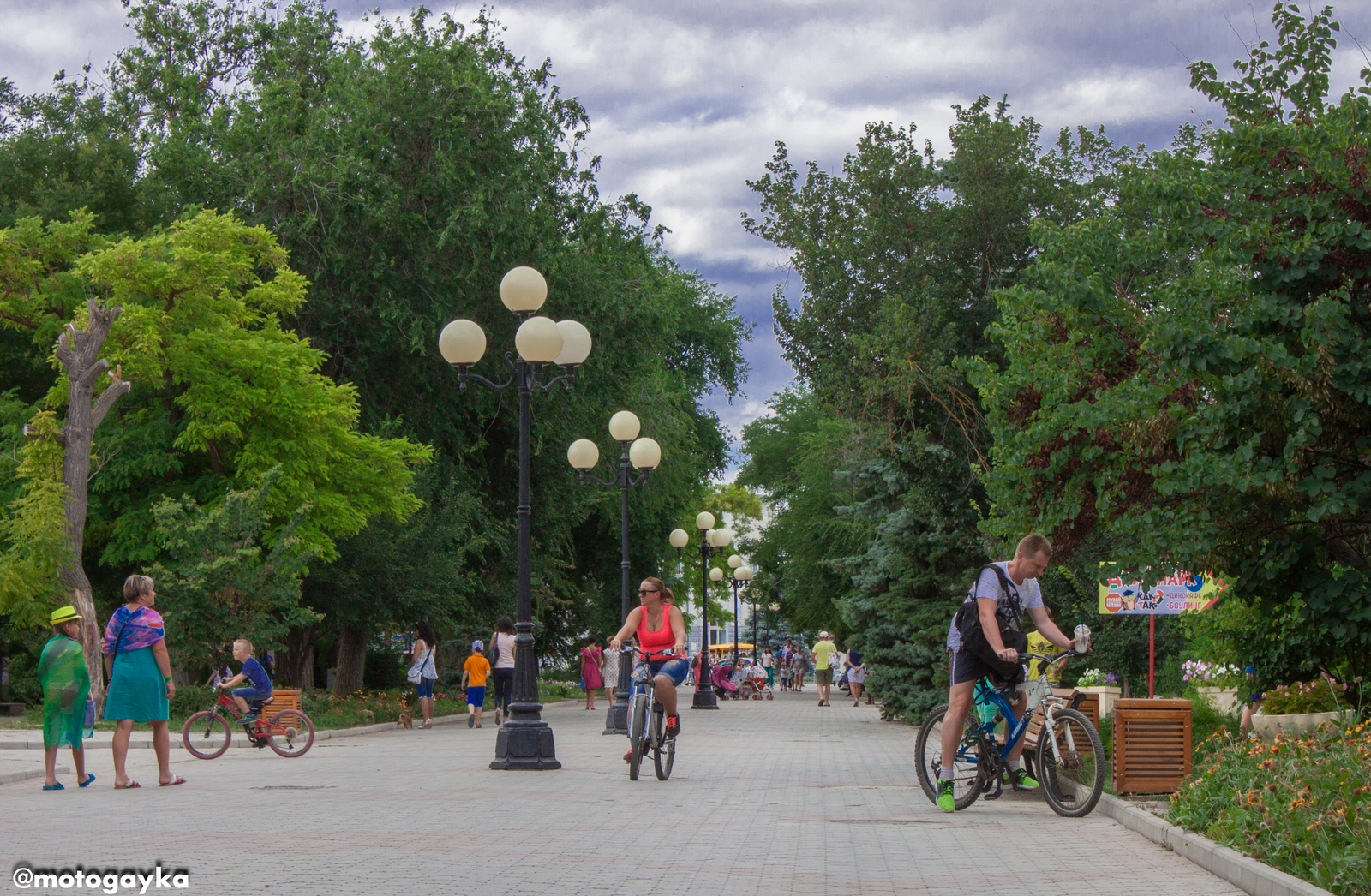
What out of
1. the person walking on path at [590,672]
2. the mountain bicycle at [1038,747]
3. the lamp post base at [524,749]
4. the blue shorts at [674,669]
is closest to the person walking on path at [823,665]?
the person walking on path at [590,672]

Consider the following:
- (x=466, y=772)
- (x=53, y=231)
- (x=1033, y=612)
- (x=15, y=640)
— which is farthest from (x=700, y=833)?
(x=15, y=640)

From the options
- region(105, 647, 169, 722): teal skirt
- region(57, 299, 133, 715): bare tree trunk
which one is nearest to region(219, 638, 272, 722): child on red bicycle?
region(105, 647, 169, 722): teal skirt

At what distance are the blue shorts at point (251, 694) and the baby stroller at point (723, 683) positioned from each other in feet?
85.7

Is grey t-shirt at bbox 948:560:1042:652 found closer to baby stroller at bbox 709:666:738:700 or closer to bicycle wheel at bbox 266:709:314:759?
bicycle wheel at bbox 266:709:314:759

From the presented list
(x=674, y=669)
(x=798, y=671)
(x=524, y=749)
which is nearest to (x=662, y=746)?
A: (x=674, y=669)

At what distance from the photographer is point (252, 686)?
676 inches

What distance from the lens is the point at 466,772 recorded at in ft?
47.6

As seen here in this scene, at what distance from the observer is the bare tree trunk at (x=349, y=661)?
31.8 m

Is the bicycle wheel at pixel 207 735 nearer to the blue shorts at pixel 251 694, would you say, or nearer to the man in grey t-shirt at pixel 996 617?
the blue shorts at pixel 251 694

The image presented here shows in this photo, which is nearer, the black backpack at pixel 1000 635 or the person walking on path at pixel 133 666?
the black backpack at pixel 1000 635

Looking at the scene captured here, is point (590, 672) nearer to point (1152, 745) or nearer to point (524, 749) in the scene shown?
point (524, 749)

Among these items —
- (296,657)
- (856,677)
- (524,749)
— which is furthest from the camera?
(856,677)

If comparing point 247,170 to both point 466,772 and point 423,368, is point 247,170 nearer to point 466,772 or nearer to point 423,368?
point 423,368

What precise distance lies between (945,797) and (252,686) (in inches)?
389
